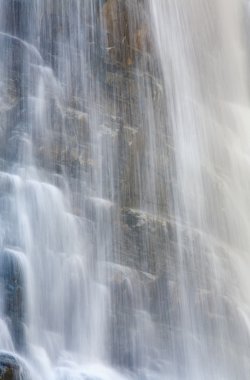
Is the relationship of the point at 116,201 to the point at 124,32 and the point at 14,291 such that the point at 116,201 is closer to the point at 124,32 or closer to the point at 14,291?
the point at 14,291

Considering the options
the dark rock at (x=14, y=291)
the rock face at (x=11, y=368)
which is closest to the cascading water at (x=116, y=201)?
the dark rock at (x=14, y=291)

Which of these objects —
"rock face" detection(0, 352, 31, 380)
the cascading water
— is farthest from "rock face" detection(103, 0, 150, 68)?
"rock face" detection(0, 352, 31, 380)

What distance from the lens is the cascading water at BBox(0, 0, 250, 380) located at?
47.3ft

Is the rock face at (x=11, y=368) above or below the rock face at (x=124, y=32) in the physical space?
below

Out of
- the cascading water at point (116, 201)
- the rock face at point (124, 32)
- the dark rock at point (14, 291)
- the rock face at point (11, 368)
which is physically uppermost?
the rock face at point (124, 32)

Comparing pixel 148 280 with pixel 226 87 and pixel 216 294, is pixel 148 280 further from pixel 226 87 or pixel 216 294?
pixel 226 87

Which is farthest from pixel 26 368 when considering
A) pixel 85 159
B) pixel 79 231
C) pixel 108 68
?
pixel 108 68

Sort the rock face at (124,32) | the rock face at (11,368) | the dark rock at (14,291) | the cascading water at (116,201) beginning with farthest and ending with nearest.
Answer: the rock face at (124,32) → the cascading water at (116,201) → the dark rock at (14,291) → the rock face at (11,368)

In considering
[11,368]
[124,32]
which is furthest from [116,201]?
[11,368]

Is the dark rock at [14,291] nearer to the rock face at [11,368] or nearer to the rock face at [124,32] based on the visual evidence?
the rock face at [11,368]

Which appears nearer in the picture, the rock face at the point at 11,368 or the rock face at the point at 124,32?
the rock face at the point at 11,368

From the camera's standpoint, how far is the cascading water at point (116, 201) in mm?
14430

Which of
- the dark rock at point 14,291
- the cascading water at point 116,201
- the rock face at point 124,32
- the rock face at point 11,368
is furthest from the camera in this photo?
the rock face at point 124,32

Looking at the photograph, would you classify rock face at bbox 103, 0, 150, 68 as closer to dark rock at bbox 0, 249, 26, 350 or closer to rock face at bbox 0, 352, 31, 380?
dark rock at bbox 0, 249, 26, 350
